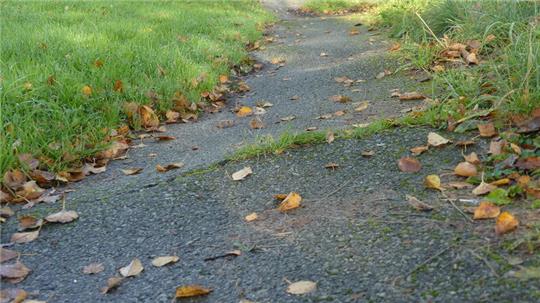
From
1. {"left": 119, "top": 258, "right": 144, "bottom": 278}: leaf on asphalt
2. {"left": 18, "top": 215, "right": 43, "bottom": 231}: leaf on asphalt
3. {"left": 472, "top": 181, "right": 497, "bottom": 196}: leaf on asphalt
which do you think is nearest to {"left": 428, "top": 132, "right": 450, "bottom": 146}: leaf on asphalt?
{"left": 472, "top": 181, "right": 497, "bottom": 196}: leaf on asphalt

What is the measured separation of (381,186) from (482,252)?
0.63 meters

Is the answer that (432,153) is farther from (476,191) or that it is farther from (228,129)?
(228,129)

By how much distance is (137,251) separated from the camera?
2.04 meters

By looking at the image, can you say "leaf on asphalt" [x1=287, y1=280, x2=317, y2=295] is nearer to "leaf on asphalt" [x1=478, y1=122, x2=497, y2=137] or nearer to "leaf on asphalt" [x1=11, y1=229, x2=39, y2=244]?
"leaf on asphalt" [x1=11, y1=229, x2=39, y2=244]

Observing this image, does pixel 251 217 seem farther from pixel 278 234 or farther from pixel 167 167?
pixel 167 167

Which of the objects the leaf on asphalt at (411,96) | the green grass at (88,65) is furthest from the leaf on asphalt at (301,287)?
the leaf on asphalt at (411,96)

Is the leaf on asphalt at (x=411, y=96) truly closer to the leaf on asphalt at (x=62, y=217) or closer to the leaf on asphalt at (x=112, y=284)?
the leaf on asphalt at (x=62, y=217)

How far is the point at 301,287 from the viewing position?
1.66m

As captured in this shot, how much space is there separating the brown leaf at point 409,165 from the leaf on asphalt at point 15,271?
1.49 m

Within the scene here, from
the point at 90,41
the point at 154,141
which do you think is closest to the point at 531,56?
the point at 154,141

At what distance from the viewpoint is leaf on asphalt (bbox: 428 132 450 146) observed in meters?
2.48

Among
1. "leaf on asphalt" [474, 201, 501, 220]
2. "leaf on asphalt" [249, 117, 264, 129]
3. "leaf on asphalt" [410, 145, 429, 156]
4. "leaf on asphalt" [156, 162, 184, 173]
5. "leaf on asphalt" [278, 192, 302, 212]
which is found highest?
"leaf on asphalt" [474, 201, 501, 220]

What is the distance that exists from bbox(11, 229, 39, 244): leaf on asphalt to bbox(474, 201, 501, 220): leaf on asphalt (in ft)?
5.41

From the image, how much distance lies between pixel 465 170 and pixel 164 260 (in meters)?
1.19
